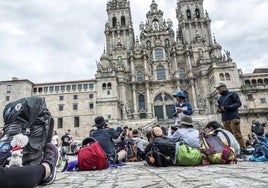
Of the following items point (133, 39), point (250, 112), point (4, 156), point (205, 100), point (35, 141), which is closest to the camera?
point (4, 156)

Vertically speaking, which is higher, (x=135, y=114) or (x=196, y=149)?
(x=135, y=114)

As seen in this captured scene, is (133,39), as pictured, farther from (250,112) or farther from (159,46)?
(250,112)

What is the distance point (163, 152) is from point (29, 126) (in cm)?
351

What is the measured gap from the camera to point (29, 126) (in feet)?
10.6

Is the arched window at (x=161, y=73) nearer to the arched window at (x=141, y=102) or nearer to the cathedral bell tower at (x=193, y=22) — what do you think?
the arched window at (x=141, y=102)

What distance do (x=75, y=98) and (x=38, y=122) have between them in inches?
1492

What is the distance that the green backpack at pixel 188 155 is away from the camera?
5410mm

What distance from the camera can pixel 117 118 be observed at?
121 ft

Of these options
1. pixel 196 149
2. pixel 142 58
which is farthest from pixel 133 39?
pixel 196 149

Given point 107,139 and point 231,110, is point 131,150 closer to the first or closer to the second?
point 107,139

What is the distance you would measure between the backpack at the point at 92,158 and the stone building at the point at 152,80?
28513mm

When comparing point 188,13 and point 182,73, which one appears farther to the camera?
point 188,13

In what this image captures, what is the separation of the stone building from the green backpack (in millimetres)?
28827

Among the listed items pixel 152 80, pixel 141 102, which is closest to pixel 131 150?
pixel 141 102
